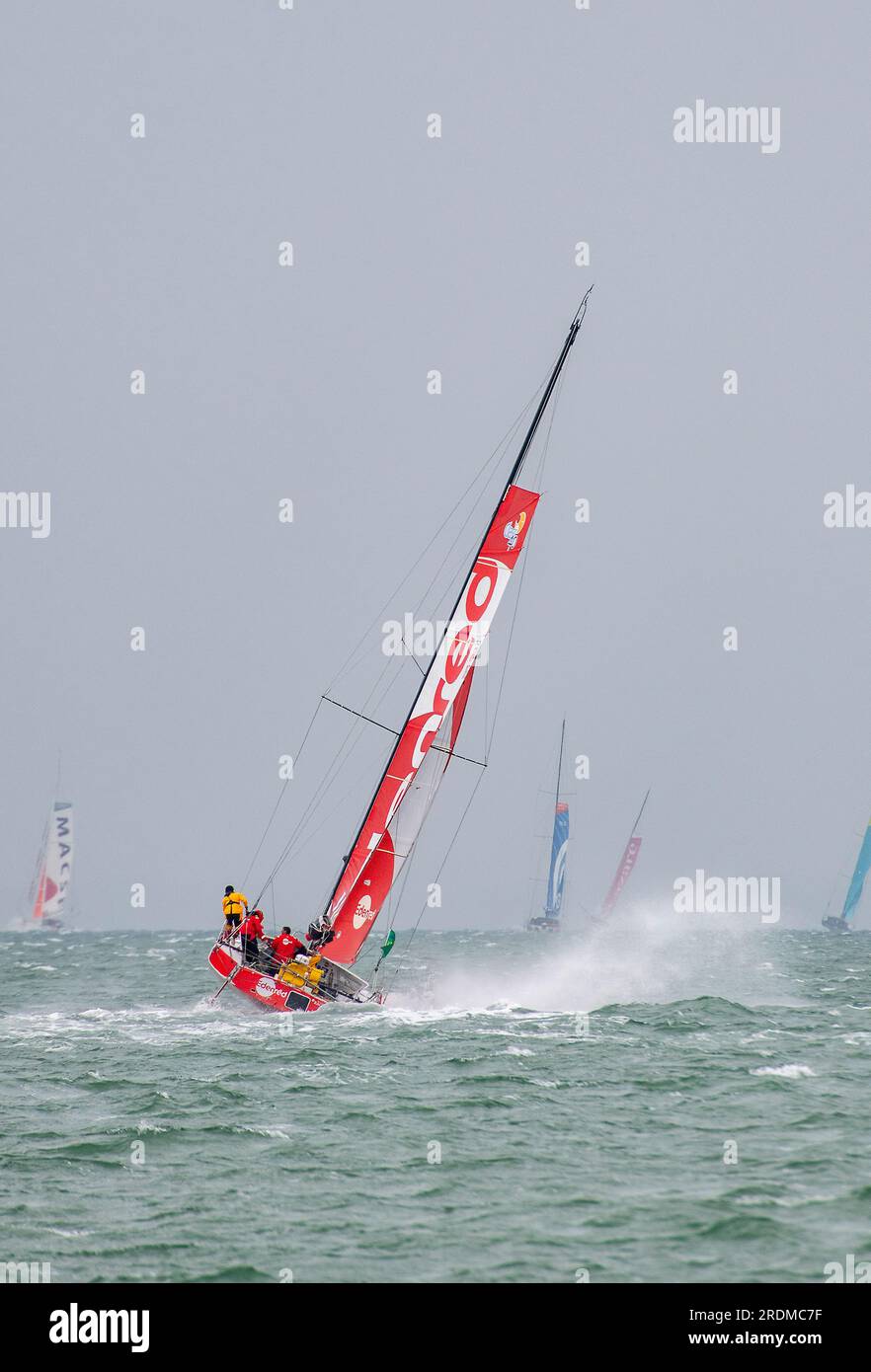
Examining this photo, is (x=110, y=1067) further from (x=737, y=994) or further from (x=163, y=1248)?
(x=737, y=994)

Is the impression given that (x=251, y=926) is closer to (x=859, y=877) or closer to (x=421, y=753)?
(x=421, y=753)

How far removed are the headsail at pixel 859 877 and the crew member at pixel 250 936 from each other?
8028 cm

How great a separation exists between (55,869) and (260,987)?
227 ft

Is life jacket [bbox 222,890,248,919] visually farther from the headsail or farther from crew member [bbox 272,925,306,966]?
the headsail

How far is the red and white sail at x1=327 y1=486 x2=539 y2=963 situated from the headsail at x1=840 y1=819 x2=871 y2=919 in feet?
255

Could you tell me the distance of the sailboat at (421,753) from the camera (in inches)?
1069

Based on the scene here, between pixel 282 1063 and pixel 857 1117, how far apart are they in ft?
27.1

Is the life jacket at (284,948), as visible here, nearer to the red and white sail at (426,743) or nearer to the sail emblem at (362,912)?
the red and white sail at (426,743)

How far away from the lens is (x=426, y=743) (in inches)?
1081

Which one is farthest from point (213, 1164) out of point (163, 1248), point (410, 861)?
point (410, 861)

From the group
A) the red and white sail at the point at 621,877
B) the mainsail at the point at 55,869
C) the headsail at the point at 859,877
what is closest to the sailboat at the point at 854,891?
the headsail at the point at 859,877

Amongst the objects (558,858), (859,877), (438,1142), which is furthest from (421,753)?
(859,877)

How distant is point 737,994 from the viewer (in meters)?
32.9
